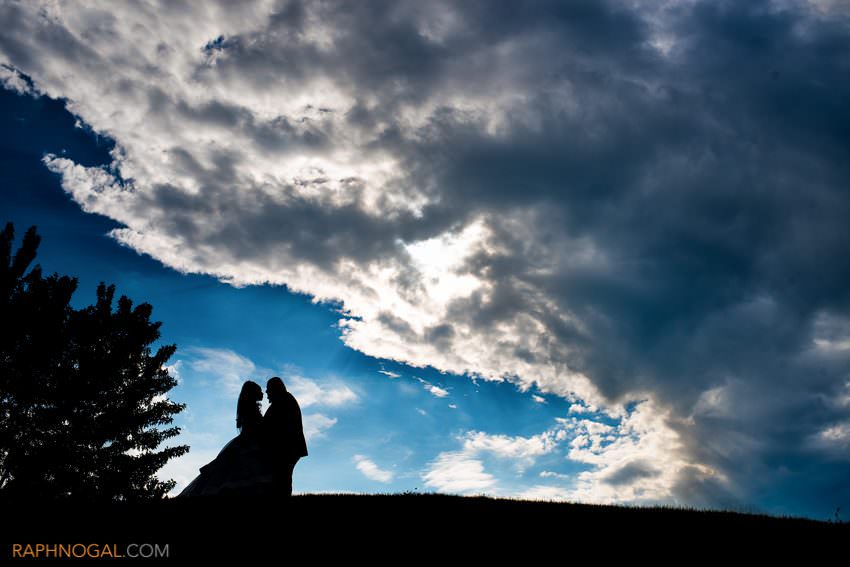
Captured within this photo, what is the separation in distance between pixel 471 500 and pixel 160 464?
72.5 ft

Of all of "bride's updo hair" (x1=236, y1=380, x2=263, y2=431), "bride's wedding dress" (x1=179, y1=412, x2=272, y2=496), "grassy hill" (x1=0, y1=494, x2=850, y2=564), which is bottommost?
"grassy hill" (x1=0, y1=494, x2=850, y2=564)

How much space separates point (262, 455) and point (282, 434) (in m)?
0.77

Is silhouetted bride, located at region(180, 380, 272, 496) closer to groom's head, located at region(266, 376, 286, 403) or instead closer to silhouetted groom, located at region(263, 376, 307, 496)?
silhouetted groom, located at region(263, 376, 307, 496)

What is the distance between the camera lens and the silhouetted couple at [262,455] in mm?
10992

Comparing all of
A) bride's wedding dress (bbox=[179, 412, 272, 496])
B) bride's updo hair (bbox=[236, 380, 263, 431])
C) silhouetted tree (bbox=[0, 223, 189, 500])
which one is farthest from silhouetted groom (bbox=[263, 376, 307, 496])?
silhouetted tree (bbox=[0, 223, 189, 500])

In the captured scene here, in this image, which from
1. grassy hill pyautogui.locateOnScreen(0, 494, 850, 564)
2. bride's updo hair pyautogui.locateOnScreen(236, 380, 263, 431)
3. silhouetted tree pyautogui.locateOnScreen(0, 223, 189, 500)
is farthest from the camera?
silhouetted tree pyautogui.locateOnScreen(0, 223, 189, 500)

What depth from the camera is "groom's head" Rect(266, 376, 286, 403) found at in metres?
11.2

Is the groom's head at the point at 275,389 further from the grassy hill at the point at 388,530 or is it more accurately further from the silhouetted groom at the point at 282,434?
the grassy hill at the point at 388,530

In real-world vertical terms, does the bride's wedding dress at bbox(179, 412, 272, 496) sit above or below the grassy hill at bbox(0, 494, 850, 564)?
above

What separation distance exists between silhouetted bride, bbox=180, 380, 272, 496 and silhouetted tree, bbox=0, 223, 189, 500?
17.7 m

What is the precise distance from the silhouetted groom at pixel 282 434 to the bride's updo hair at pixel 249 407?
20.8 inches

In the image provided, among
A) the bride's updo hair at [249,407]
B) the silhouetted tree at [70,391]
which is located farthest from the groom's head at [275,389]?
the silhouetted tree at [70,391]

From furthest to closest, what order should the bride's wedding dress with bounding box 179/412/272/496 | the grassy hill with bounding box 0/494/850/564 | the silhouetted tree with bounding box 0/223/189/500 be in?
the silhouetted tree with bounding box 0/223/189/500
the bride's wedding dress with bounding box 179/412/272/496
the grassy hill with bounding box 0/494/850/564

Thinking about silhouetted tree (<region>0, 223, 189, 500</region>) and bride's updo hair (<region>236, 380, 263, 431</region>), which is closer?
bride's updo hair (<region>236, 380, 263, 431</region>)
